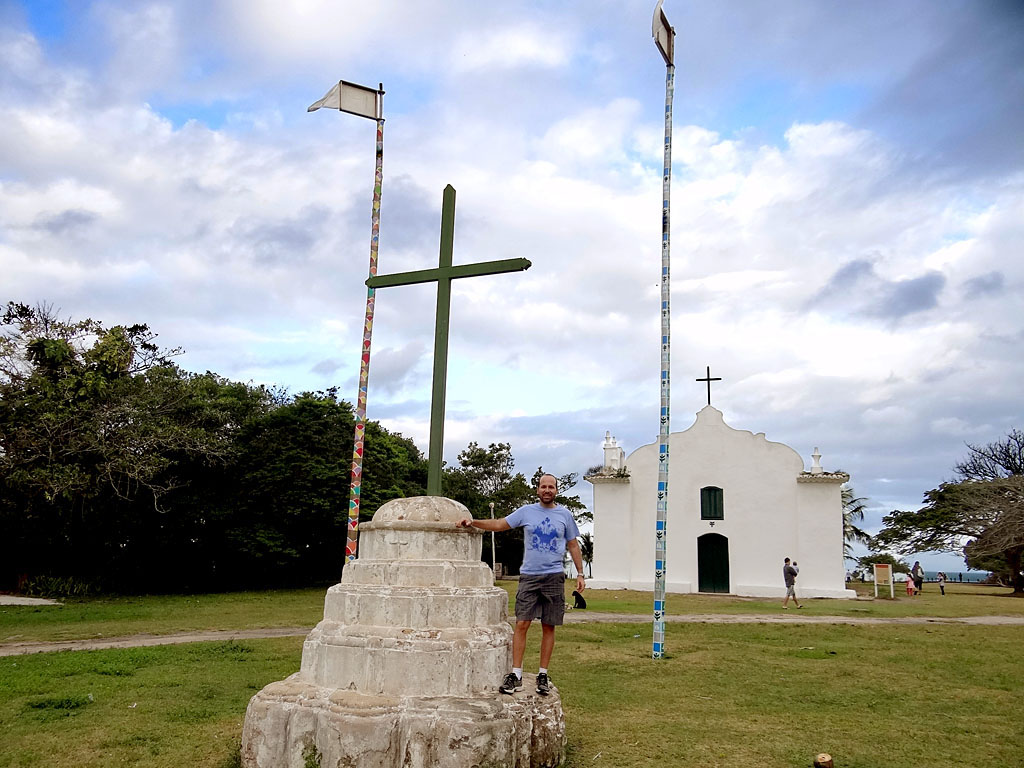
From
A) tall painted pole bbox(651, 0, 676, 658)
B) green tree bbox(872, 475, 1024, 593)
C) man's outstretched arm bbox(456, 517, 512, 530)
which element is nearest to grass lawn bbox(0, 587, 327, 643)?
tall painted pole bbox(651, 0, 676, 658)

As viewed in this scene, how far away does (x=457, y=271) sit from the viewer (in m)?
6.94

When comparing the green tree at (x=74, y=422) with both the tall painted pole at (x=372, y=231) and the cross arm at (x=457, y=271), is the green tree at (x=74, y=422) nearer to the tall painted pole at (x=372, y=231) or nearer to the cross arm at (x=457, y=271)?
the tall painted pole at (x=372, y=231)

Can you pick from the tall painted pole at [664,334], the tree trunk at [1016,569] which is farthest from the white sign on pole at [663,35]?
the tree trunk at [1016,569]

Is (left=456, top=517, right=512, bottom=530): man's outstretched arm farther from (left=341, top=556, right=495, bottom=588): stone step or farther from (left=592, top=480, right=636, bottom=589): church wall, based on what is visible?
(left=592, top=480, right=636, bottom=589): church wall

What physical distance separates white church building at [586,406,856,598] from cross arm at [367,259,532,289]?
20457mm

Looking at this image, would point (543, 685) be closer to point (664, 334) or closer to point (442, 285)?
point (442, 285)

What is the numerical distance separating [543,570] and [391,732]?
1.59 m

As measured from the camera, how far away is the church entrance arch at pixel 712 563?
25391mm

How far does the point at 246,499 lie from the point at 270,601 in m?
5.28

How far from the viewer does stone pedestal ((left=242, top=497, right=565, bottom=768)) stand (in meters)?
4.82

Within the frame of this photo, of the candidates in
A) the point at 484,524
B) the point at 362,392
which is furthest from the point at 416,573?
the point at 362,392

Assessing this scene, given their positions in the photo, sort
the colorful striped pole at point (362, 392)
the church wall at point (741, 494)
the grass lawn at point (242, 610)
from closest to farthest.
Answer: the colorful striped pole at point (362, 392)
the grass lawn at point (242, 610)
the church wall at point (741, 494)

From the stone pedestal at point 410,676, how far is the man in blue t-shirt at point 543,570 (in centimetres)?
15

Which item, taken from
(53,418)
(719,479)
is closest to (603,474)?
(719,479)
